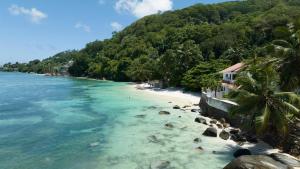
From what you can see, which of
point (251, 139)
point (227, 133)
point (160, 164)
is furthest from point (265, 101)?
point (160, 164)

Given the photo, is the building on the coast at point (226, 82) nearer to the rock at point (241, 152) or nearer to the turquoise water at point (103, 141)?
the turquoise water at point (103, 141)

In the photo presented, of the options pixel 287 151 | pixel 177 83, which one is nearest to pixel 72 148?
pixel 287 151

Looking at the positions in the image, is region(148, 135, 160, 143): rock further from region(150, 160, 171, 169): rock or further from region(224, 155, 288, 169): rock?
region(224, 155, 288, 169): rock

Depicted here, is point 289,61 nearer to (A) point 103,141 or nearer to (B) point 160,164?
(B) point 160,164

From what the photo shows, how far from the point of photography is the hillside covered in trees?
71.7 m

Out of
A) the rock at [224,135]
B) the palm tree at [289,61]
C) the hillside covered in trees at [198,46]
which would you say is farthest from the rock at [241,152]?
the hillside covered in trees at [198,46]

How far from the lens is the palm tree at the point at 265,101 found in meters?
26.8

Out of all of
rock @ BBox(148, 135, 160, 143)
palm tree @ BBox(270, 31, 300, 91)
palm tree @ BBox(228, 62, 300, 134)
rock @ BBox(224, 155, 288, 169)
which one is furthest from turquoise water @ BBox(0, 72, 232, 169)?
palm tree @ BBox(270, 31, 300, 91)

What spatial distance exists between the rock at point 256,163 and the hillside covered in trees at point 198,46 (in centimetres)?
1065

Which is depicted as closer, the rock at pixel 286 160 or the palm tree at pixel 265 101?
the rock at pixel 286 160

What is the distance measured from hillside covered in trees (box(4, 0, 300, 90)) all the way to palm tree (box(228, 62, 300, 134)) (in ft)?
9.33

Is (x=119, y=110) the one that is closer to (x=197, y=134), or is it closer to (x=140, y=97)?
(x=140, y=97)

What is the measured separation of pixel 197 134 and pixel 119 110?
20.9 meters

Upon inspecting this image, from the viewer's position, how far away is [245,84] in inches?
1131
